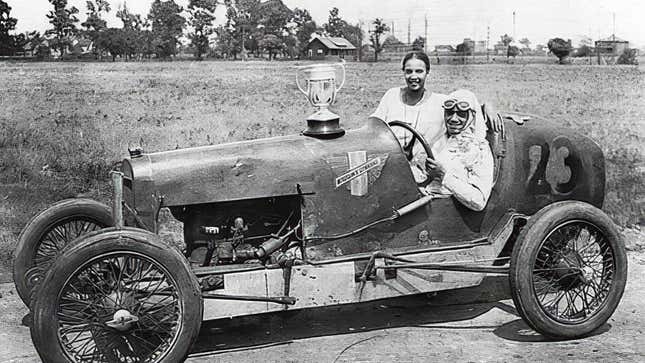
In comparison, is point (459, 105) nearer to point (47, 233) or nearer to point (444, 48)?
point (47, 233)

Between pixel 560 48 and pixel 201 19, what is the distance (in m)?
23.5

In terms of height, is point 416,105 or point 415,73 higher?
point 415,73

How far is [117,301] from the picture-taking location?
436 centimetres

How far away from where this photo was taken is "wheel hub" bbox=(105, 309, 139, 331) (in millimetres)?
4293

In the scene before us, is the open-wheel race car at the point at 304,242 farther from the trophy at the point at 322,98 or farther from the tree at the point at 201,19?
the tree at the point at 201,19

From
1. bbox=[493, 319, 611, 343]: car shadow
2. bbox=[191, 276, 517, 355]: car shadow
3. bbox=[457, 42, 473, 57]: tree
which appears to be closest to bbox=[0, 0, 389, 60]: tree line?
bbox=[191, 276, 517, 355]: car shadow

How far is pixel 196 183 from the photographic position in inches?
193

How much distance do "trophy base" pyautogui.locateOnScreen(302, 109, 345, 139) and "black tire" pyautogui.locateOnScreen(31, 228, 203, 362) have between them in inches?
59.6

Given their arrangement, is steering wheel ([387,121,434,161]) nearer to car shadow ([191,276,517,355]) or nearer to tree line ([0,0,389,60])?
car shadow ([191,276,517,355])

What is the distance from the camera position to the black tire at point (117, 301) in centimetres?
413

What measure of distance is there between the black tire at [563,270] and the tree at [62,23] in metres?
7.70

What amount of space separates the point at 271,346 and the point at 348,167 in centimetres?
138

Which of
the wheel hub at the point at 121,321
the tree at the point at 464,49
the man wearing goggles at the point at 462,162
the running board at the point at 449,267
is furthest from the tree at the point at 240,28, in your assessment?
the tree at the point at 464,49

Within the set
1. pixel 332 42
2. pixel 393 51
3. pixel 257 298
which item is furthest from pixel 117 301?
pixel 393 51
